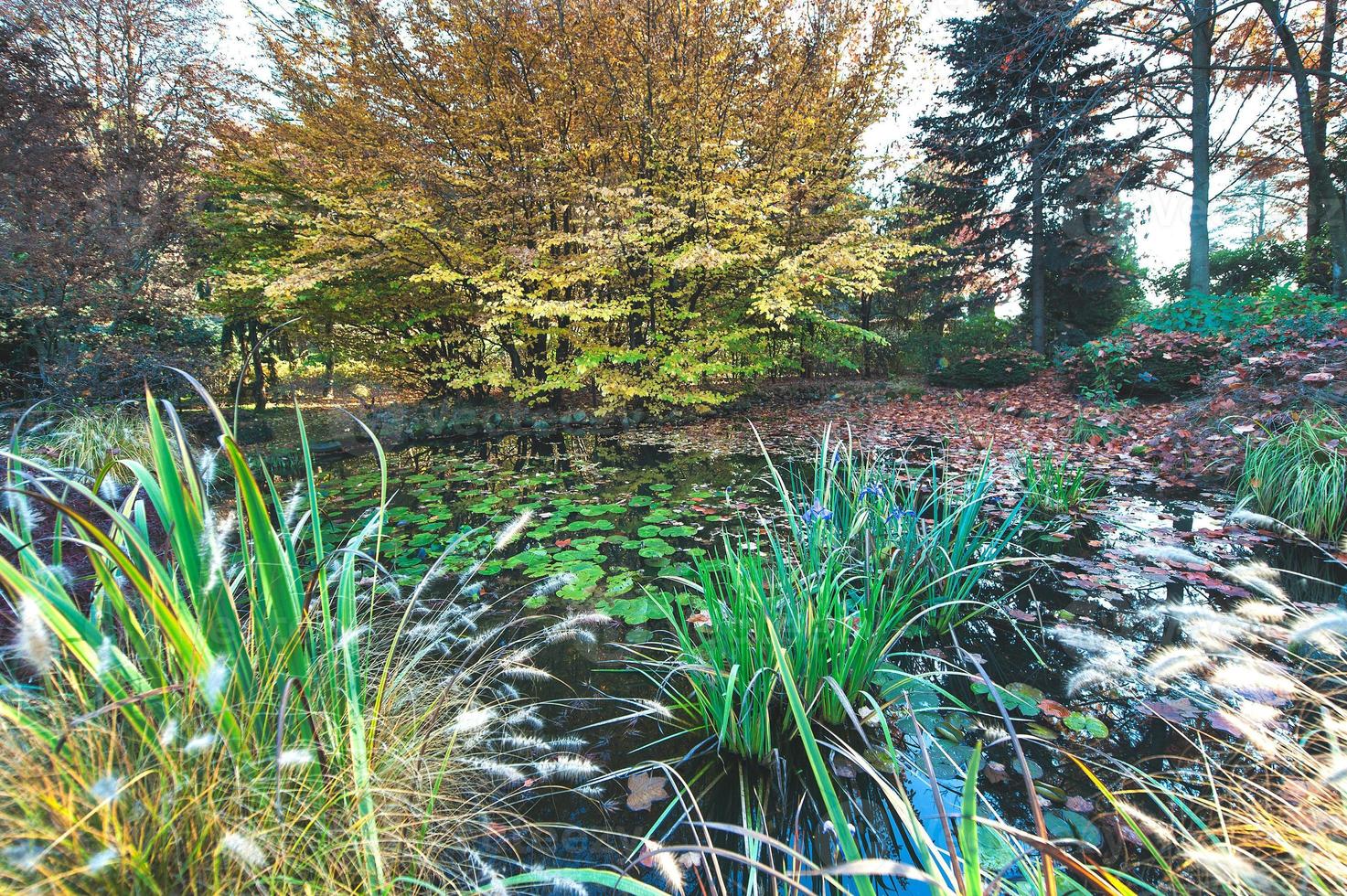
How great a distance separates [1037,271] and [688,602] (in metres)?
11.7

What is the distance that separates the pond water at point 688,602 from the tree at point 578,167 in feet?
11.8

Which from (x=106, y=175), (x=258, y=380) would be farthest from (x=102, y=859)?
(x=258, y=380)

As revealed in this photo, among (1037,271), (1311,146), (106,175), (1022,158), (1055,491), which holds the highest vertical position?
(1022,158)

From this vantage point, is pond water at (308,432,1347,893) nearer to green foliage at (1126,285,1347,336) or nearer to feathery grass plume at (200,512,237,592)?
feathery grass plume at (200,512,237,592)

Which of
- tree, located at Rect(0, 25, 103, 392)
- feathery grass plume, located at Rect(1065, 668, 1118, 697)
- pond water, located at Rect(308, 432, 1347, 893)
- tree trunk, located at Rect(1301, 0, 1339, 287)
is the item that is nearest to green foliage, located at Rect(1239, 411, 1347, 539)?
pond water, located at Rect(308, 432, 1347, 893)

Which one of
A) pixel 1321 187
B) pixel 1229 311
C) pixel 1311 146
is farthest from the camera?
pixel 1321 187

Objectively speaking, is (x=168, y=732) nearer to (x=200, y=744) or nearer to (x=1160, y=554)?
(x=200, y=744)

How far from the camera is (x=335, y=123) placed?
317 inches

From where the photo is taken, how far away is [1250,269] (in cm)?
1260

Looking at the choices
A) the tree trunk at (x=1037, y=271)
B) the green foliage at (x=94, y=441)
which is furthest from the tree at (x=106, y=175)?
the tree trunk at (x=1037, y=271)

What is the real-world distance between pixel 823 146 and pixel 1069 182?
5.47 metres

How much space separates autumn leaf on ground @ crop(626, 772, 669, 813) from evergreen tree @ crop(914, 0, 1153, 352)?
1207 cm

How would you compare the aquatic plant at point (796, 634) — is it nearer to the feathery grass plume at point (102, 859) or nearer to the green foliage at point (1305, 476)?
the feathery grass plume at point (102, 859)

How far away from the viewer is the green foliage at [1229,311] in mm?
6965
